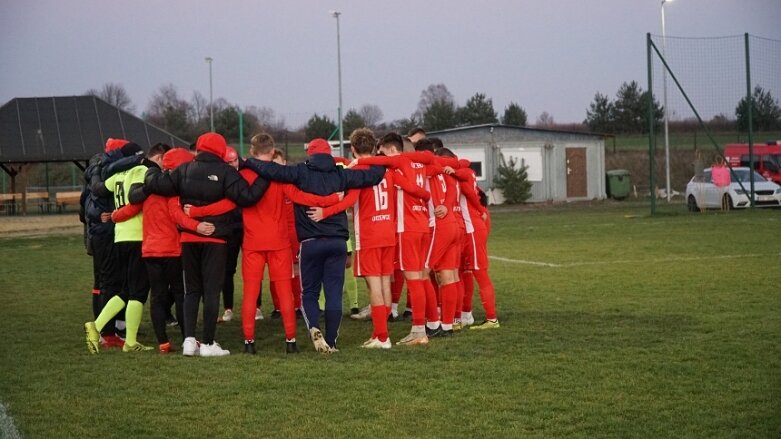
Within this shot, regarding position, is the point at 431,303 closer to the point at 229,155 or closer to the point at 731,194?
the point at 229,155

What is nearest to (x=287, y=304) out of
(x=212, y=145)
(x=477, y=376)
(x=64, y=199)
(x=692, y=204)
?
(x=212, y=145)

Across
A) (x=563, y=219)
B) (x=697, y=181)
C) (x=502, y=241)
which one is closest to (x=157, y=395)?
(x=502, y=241)

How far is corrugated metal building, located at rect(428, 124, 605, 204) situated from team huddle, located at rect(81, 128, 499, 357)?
33074 millimetres

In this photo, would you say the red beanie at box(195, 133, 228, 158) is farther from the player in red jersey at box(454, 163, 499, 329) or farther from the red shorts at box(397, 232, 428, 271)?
the player in red jersey at box(454, 163, 499, 329)

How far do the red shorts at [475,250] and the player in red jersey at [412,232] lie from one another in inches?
35.0

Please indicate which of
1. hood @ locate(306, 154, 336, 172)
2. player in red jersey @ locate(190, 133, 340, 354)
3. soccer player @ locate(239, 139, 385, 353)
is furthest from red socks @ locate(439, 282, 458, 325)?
hood @ locate(306, 154, 336, 172)

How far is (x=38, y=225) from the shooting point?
31781 mm

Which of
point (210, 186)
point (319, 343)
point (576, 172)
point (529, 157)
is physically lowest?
point (319, 343)

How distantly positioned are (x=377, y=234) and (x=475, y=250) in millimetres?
1414

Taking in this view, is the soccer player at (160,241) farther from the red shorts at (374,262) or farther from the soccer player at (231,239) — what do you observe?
the red shorts at (374,262)

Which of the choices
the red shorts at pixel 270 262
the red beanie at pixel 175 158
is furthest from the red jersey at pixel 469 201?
the red beanie at pixel 175 158

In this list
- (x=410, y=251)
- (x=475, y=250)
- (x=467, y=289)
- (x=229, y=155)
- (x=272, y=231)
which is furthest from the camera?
(x=467, y=289)

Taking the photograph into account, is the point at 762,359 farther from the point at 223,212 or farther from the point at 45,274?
the point at 45,274

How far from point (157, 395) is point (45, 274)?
1011 cm
